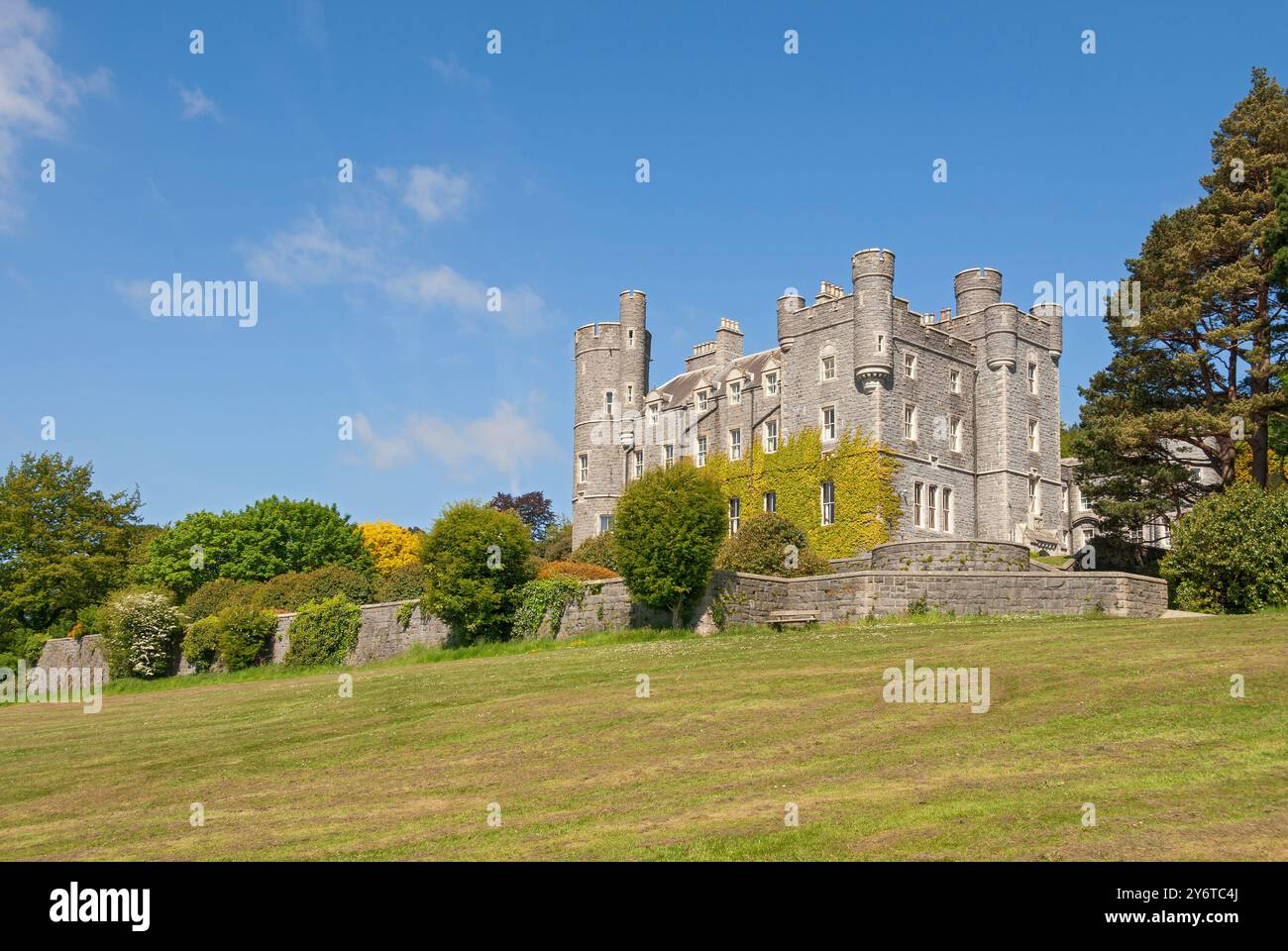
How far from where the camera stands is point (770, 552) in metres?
39.8

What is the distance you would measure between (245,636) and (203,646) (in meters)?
2.52

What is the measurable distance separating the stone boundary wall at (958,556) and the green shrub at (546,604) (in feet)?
33.8

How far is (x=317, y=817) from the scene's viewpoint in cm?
1347

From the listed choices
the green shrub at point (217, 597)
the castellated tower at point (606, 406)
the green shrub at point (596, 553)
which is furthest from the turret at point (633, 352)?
the green shrub at point (217, 597)

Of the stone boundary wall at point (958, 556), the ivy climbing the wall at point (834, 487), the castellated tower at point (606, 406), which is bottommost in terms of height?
the stone boundary wall at point (958, 556)

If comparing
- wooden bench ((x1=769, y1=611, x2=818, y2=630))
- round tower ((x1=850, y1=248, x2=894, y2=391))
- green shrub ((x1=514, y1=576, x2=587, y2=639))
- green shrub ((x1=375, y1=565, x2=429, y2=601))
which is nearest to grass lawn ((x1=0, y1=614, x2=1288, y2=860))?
wooden bench ((x1=769, y1=611, x2=818, y2=630))

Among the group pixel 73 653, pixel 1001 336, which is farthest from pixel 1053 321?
pixel 73 653

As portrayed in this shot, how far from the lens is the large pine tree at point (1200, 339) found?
119ft

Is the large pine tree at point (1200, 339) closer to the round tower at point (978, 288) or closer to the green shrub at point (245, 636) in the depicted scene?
the round tower at point (978, 288)

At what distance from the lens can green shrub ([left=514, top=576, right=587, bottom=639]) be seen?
36812mm

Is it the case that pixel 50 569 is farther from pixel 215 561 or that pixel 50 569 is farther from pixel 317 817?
pixel 317 817

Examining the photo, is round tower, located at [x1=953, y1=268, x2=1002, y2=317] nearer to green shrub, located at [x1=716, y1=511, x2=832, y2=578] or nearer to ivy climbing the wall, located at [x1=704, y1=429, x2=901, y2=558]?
ivy climbing the wall, located at [x1=704, y1=429, x2=901, y2=558]

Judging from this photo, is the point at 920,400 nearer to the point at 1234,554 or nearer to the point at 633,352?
the point at 633,352
